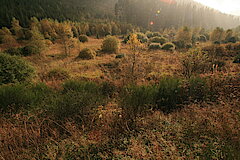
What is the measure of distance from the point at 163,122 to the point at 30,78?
717cm

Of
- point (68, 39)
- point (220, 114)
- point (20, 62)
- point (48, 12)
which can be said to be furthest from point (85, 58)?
point (48, 12)

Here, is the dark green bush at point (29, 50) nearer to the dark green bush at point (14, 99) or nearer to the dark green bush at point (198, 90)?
the dark green bush at point (14, 99)

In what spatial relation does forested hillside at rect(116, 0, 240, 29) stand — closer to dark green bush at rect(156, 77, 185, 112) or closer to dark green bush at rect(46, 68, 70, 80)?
dark green bush at rect(46, 68, 70, 80)

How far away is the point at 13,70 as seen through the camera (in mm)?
5902

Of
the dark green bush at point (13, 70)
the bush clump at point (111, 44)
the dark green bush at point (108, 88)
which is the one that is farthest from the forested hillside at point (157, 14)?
the dark green bush at point (108, 88)

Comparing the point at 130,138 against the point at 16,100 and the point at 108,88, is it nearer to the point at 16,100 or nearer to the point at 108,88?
the point at 16,100

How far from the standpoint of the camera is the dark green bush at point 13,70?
18.3 ft

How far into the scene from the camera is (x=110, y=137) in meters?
2.41

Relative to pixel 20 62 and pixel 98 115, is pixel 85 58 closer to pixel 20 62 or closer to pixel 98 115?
pixel 20 62

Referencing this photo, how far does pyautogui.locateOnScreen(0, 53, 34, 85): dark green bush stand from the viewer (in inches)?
219

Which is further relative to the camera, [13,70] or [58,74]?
[58,74]

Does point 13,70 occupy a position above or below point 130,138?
above

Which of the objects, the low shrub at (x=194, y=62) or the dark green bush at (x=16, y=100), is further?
the low shrub at (x=194, y=62)

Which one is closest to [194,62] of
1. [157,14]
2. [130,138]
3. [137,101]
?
[137,101]
